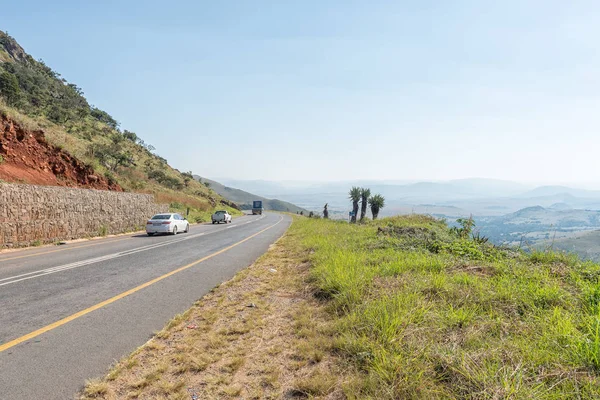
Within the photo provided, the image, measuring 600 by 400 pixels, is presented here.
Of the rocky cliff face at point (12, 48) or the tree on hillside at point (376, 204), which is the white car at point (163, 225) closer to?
the tree on hillside at point (376, 204)

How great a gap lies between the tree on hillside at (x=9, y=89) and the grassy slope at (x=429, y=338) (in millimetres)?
52506

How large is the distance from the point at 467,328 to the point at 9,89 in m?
58.3

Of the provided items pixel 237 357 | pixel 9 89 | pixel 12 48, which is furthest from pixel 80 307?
pixel 12 48

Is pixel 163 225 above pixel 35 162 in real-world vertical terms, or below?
below

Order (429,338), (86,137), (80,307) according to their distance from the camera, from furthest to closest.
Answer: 1. (86,137)
2. (80,307)
3. (429,338)

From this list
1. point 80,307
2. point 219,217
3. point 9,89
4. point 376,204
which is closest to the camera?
point 80,307

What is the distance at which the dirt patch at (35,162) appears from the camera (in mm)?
17594

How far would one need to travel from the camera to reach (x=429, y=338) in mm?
3611

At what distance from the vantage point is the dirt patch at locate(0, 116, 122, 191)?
57.7 ft

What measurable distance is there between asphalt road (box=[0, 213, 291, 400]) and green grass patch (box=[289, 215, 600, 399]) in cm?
311

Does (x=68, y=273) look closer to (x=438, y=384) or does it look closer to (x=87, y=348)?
(x=87, y=348)

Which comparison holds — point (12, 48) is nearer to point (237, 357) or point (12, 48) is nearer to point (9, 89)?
point (9, 89)

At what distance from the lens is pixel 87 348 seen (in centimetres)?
417

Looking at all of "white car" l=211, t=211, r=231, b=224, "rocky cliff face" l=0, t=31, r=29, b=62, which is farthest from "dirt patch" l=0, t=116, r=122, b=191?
"rocky cliff face" l=0, t=31, r=29, b=62
